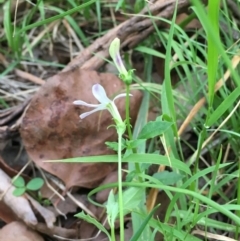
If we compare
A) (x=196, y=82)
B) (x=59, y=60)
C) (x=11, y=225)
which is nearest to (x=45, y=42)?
(x=59, y=60)

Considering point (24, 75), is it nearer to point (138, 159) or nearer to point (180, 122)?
point (180, 122)

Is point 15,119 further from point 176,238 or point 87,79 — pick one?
point 176,238

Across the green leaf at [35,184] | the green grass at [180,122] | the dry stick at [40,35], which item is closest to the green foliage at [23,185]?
the green leaf at [35,184]

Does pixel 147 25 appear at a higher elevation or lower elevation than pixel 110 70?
higher

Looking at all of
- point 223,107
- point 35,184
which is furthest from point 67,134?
point 223,107

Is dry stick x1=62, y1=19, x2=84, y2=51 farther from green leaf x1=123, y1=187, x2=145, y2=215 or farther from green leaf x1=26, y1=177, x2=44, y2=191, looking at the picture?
green leaf x1=123, y1=187, x2=145, y2=215
